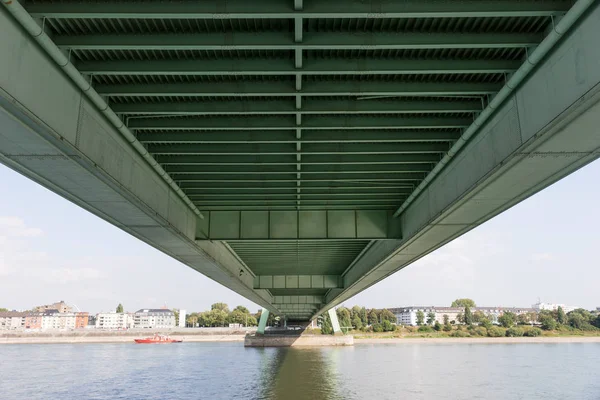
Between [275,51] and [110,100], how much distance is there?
3877 mm

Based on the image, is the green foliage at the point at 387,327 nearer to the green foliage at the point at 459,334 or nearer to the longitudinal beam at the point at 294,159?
the green foliage at the point at 459,334

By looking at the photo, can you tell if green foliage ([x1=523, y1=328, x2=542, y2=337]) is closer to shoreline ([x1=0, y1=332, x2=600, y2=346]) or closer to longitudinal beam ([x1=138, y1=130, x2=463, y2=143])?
shoreline ([x1=0, y1=332, x2=600, y2=346])

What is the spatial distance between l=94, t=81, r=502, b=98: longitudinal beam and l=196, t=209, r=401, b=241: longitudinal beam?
9.47 metres

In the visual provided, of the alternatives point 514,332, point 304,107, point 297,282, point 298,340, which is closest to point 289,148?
point 304,107

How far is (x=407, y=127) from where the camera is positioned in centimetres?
1094

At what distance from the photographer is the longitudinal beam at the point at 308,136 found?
460 inches

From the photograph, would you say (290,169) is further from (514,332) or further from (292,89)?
(514,332)

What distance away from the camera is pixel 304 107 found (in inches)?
402

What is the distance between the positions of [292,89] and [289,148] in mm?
3493

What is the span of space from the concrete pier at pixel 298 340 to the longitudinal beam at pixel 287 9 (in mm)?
108504

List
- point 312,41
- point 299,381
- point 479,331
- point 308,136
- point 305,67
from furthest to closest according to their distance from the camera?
point 479,331 → point 299,381 → point 308,136 → point 305,67 → point 312,41

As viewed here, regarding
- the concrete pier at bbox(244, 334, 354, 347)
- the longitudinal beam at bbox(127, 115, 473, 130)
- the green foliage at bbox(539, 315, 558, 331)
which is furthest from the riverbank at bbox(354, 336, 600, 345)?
the longitudinal beam at bbox(127, 115, 473, 130)

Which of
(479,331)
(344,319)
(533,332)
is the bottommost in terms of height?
(533,332)

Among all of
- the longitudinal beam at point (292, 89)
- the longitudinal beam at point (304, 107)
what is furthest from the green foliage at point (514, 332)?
the longitudinal beam at point (292, 89)
